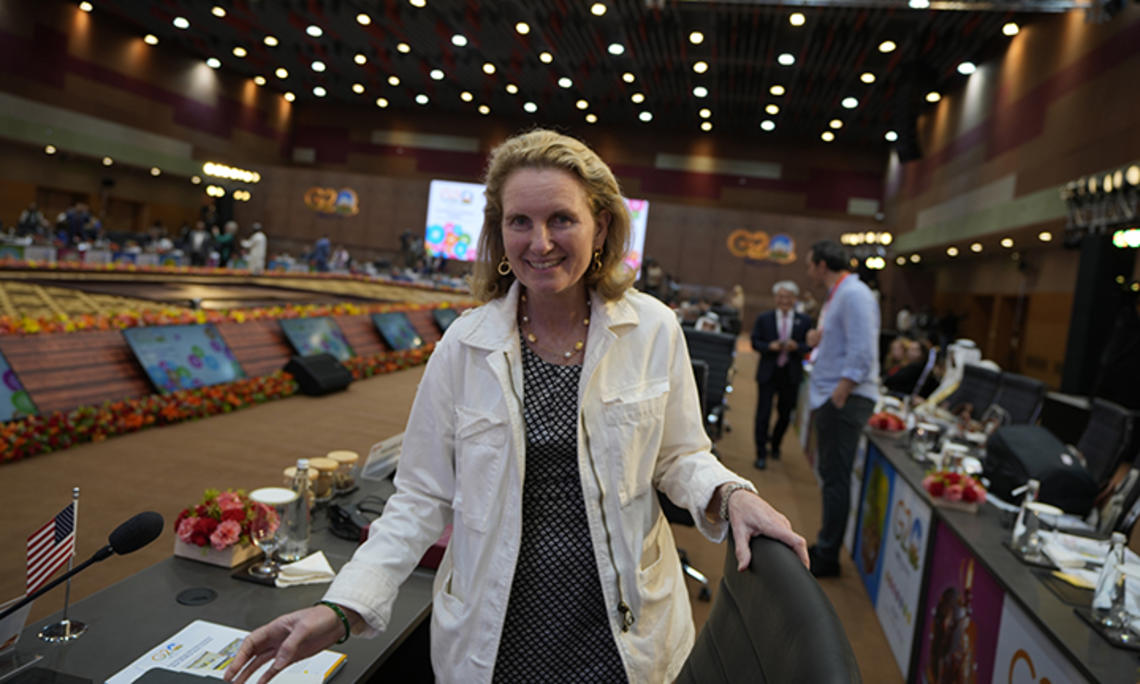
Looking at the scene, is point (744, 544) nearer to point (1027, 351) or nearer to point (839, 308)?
point (839, 308)

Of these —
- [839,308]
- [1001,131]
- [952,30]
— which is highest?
[952,30]

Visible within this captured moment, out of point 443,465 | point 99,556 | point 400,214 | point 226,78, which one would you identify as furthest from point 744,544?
point 226,78

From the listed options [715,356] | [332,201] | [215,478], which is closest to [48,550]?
[215,478]

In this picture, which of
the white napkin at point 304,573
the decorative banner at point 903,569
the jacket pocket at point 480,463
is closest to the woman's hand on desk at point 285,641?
the jacket pocket at point 480,463

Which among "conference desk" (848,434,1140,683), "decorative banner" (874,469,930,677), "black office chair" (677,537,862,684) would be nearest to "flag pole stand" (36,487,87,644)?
"black office chair" (677,537,862,684)

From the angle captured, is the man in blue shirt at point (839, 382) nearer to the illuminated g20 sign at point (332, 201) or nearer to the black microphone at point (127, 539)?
the black microphone at point (127, 539)

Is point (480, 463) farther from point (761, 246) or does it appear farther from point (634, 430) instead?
point (761, 246)

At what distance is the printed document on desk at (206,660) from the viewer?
129 cm

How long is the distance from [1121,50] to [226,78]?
2214 centimetres

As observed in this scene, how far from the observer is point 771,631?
74 centimetres

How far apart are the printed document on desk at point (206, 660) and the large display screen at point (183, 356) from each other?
13.7 feet

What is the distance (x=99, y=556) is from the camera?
98 centimetres

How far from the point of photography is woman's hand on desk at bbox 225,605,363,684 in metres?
0.94

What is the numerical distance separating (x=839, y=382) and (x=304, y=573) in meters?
2.71
